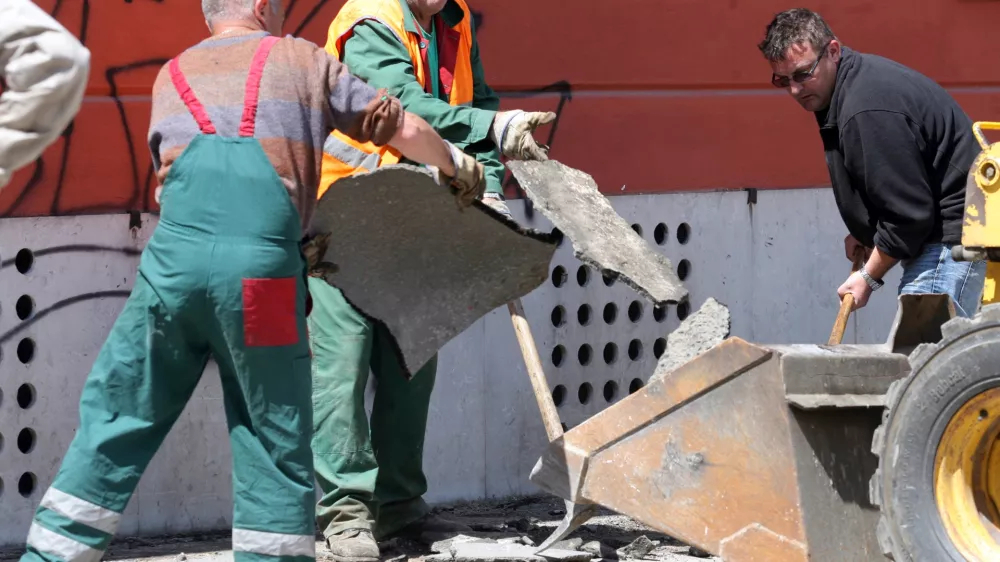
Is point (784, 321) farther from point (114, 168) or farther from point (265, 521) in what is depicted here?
point (265, 521)

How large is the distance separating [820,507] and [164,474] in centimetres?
240

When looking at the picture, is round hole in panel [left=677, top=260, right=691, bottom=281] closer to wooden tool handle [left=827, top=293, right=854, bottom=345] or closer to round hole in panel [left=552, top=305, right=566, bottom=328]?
round hole in panel [left=552, top=305, right=566, bottom=328]

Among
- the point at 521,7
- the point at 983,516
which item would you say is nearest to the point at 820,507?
the point at 983,516

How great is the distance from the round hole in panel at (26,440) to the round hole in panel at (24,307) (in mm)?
388

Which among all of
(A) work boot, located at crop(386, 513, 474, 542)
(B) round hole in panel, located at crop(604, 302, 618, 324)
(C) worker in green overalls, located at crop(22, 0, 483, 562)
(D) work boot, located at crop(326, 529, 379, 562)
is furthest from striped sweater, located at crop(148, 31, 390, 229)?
(B) round hole in panel, located at crop(604, 302, 618, 324)

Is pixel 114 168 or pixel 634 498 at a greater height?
pixel 114 168

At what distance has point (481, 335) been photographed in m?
5.95

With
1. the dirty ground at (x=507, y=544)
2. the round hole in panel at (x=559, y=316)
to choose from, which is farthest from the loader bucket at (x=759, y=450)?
the round hole in panel at (x=559, y=316)

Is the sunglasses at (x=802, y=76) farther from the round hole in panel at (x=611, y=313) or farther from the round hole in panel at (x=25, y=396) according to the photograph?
the round hole in panel at (x=25, y=396)

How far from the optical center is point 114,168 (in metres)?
5.21

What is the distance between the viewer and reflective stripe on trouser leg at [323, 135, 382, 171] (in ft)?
15.4

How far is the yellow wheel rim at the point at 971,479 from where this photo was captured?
159 inches

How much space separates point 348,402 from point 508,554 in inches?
28.3

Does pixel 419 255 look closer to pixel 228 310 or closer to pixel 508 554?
pixel 508 554
